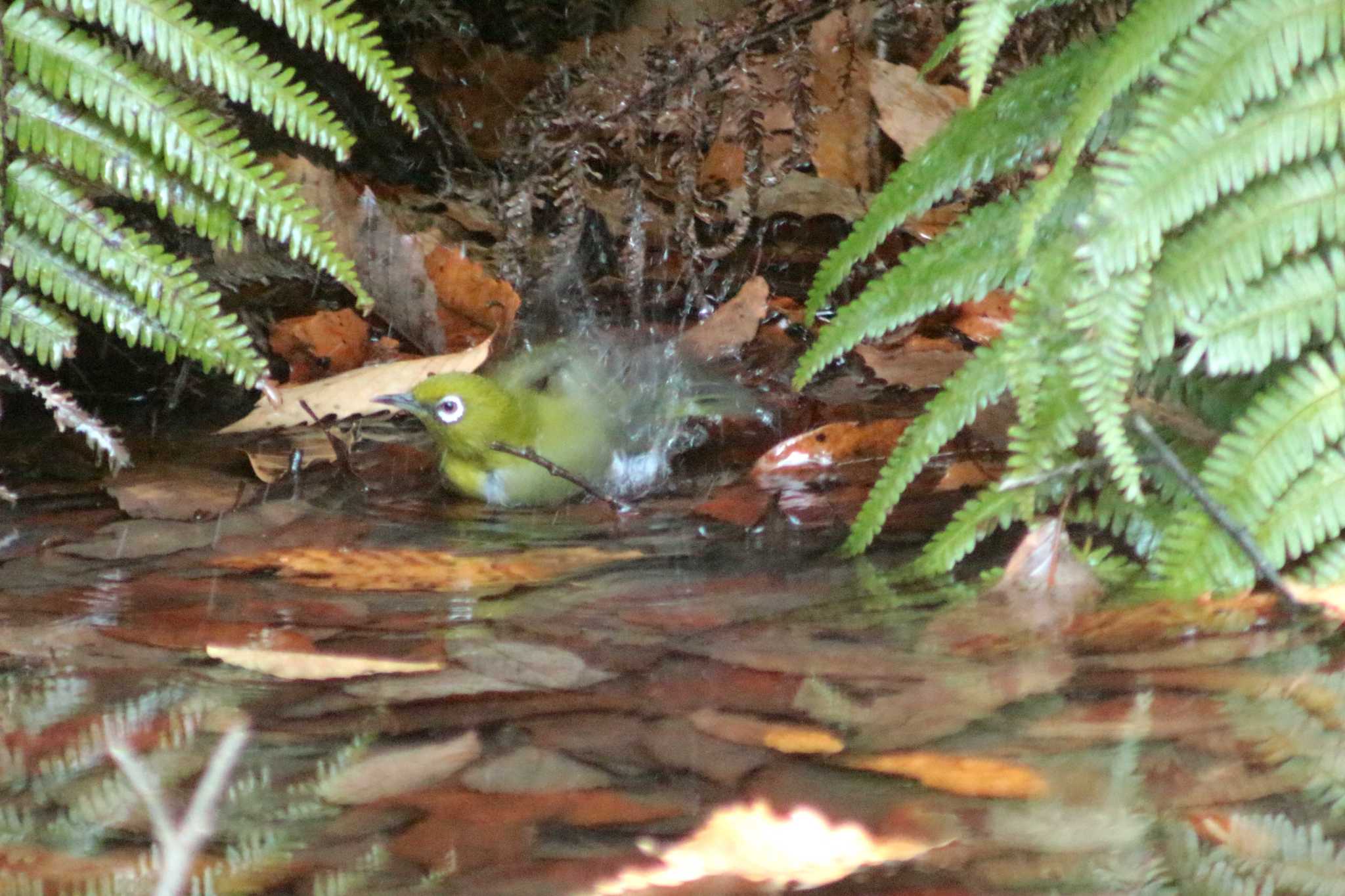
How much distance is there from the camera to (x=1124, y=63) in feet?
6.72

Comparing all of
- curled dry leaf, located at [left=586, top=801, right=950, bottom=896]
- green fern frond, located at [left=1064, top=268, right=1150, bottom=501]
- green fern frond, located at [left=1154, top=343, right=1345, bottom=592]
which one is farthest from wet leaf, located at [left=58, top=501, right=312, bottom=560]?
green fern frond, located at [left=1154, top=343, right=1345, bottom=592]

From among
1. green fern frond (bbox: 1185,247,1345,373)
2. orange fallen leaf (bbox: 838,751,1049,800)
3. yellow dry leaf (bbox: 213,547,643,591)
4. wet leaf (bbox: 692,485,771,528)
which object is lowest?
orange fallen leaf (bbox: 838,751,1049,800)

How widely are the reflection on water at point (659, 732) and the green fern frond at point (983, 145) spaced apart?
2.29ft

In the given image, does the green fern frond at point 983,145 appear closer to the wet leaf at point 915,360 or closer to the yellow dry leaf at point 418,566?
the yellow dry leaf at point 418,566

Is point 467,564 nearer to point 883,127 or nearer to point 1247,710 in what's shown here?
point 1247,710

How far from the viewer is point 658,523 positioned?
2928mm

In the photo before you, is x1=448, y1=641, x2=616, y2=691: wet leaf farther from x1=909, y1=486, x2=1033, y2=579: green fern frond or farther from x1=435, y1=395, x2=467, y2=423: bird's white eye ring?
x1=435, y1=395, x2=467, y2=423: bird's white eye ring

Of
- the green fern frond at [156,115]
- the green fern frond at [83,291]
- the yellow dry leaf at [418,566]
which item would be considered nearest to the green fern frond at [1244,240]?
the yellow dry leaf at [418,566]

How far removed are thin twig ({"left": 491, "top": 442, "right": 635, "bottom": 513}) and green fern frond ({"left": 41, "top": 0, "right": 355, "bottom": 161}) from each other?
85 cm

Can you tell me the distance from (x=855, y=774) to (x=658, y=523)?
1.45m

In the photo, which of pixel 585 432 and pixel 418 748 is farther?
pixel 585 432

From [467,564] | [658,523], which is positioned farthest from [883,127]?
[467,564]

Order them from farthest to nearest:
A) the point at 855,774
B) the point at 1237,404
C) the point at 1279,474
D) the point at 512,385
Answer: the point at 512,385, the point at 1237,404, the point at 1279,474, the point at 855,774

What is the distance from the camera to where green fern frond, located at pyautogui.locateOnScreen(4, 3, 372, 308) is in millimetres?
2602
